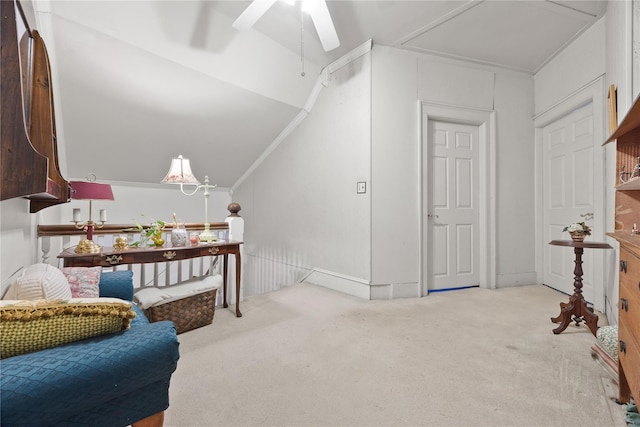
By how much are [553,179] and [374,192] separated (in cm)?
218

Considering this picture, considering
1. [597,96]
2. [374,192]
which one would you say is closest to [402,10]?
[374,192]

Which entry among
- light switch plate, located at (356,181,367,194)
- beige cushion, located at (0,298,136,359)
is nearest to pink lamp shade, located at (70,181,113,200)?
beige cushion, located at (0,298,136,359)

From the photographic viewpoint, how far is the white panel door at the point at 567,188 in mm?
2889

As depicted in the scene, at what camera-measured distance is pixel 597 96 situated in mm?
2709

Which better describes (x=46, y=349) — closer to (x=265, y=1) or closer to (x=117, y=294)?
(x=117, y=294)

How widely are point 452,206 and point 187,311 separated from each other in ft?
9.57

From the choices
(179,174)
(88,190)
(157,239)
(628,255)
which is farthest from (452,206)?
(88,190)

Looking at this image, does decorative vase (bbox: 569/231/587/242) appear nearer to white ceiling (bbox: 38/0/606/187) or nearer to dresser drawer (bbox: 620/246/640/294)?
dresser drawer (bbox: 620/246/640/294)

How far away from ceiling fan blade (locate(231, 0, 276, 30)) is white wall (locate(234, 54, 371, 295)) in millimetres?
1338

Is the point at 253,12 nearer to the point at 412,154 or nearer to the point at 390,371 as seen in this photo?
the point at 412,154

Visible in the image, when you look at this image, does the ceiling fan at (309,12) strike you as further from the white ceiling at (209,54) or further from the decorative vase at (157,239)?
the decorative vase at (157,239)

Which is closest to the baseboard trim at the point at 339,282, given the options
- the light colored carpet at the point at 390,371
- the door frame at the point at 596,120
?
the light colored carpet at the point at 390,371

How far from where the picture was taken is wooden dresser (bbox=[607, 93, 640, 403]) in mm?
1076

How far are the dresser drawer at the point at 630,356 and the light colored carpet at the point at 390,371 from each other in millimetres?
263
